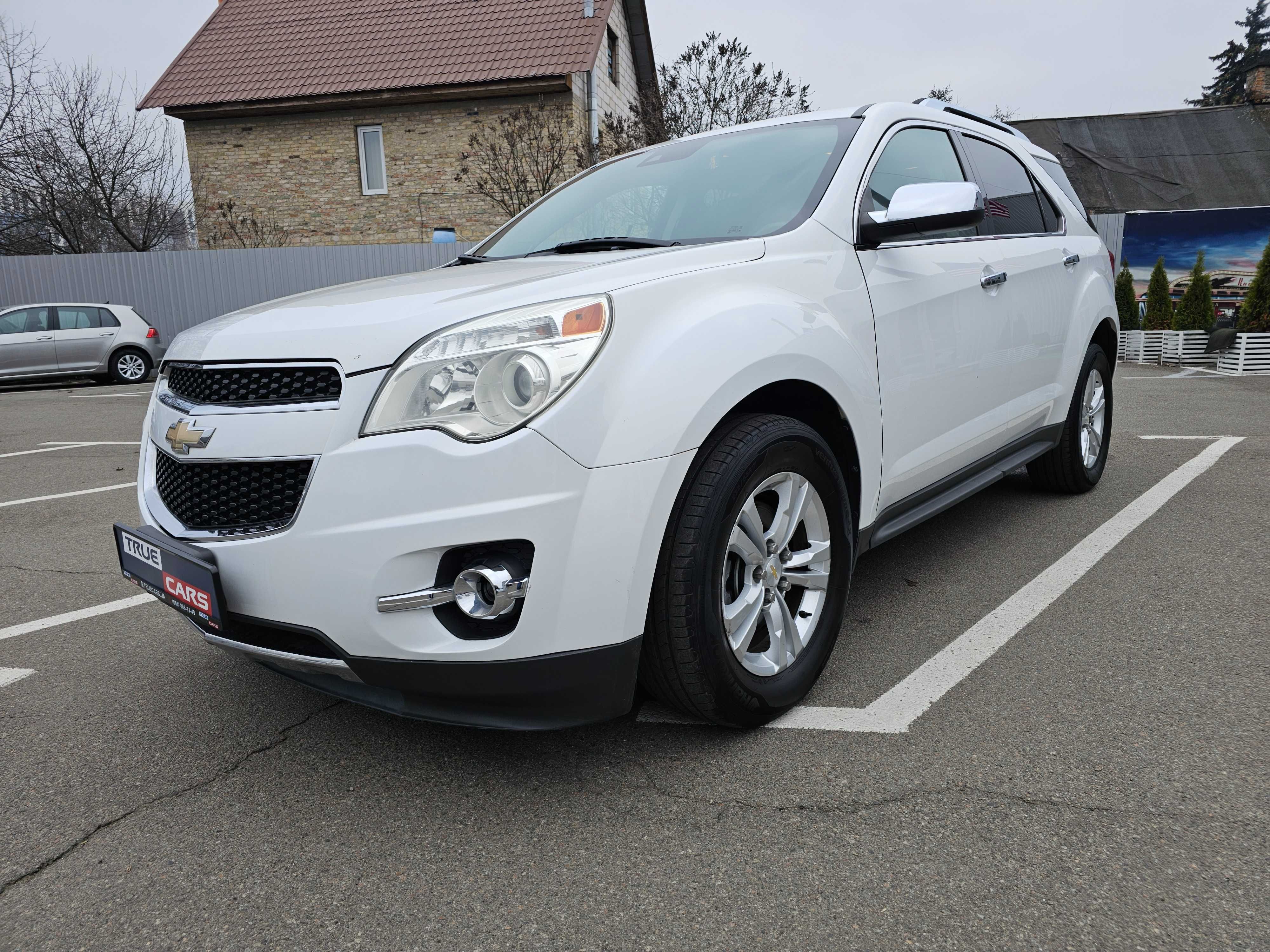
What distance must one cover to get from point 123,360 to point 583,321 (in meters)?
15.4

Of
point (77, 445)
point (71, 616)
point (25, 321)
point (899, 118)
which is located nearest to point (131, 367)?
point (25, 321)

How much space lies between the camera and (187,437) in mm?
2166

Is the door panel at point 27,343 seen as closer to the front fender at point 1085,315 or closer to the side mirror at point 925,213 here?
the front fender at point 1085,315

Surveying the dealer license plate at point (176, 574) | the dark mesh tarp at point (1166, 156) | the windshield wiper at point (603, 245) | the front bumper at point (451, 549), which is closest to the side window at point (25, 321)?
the windshield wiper at point (603, 245)

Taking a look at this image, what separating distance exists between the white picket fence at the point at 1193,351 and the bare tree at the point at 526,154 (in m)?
9.96

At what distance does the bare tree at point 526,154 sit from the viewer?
56.7 feet

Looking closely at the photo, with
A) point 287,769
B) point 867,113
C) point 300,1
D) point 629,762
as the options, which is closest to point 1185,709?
point 629,762

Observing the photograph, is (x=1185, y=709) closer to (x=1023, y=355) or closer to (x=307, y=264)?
(x=1023, y=355)

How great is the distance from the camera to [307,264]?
18.0m

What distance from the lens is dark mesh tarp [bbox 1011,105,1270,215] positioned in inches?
956

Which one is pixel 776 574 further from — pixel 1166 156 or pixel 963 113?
pixel 1166 156

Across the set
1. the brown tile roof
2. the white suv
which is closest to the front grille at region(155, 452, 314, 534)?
the white suv

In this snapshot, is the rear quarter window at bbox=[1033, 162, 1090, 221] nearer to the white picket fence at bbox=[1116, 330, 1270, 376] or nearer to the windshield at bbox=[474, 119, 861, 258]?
the windshield at bbox=[474, 119, 861, 258]

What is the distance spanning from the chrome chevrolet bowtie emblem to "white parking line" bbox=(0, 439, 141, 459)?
20.6 feet
